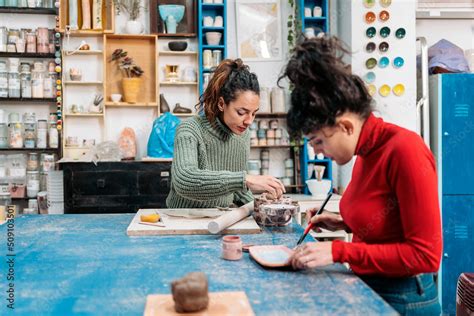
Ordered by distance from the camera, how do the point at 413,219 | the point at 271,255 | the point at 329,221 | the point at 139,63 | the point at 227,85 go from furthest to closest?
the point at 139,63 < the point at 227,85 < the point at 329,221 < the point at 271,255 < the point at 413,219

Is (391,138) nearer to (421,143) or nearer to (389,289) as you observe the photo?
(421,143)

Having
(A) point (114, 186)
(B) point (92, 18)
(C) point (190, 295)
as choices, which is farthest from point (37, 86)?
(C) point (190, 295)

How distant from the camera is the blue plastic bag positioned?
4668 mm

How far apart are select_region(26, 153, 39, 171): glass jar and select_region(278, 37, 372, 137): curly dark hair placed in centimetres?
398

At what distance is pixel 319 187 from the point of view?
4676 mm

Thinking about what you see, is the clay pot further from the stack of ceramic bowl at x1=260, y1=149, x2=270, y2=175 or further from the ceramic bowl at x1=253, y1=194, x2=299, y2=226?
the ceramic bowl at x1=253, y1=194, x2=299, y2=226

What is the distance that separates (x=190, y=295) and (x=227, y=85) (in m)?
1.52

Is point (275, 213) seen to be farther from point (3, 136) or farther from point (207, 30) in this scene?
point (3, 136)

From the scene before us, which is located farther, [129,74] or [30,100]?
[129,74]

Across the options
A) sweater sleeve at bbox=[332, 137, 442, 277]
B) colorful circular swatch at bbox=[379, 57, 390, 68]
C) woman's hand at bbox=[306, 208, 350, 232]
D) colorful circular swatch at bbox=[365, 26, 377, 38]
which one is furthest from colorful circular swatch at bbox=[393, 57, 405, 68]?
sweater sleeve at bbox=[332, 137, 442, 277]

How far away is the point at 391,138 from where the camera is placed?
1494 mm

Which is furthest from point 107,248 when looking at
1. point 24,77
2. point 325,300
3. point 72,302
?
A: point 24,77

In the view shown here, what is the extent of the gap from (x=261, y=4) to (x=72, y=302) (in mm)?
4273

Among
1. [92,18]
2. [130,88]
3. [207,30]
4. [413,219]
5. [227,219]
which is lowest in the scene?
[227,219]
